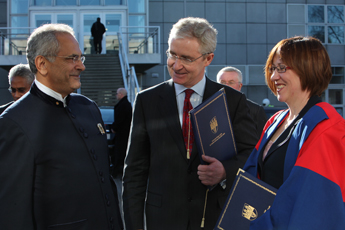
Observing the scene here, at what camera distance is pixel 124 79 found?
14.0m

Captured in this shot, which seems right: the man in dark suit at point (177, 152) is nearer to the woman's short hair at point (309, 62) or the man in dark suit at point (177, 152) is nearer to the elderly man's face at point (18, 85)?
the woman's short hair at point (309, 62)

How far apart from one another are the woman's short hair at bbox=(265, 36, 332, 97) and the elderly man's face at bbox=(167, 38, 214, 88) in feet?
2.21

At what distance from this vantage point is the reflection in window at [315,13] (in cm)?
1995

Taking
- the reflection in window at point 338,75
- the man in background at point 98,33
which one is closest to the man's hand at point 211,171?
the man in background at point 98,33

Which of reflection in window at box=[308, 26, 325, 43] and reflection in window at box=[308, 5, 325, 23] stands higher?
reflection in window at box=[308, 5, 325, 23]

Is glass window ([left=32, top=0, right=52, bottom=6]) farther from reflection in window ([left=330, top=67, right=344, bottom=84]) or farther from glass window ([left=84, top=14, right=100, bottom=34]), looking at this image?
reflection in window ([left=330, top=67, right=344, bottom=84])

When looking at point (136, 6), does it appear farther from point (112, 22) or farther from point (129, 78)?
point (129, 78)

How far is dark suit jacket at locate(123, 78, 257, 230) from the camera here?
2.30 metres

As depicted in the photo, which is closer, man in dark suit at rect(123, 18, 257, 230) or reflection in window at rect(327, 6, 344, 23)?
man in dark suit at rect(123, 18, 257, 230)

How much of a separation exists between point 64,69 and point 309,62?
1.43 metres

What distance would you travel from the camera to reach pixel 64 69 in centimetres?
225

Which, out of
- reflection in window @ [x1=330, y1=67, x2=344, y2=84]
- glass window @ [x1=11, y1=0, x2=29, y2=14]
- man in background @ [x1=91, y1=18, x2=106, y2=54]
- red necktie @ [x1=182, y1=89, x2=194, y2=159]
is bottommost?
red necktie @ [x1=182, y1=89, x2=194, y2=159]

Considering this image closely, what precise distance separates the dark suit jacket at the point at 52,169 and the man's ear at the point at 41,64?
0.40ft

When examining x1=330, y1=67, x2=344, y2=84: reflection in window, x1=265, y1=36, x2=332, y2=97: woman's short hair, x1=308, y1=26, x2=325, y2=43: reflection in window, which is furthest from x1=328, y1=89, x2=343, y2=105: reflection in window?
x1=265, y1=36, x2=332, y2=97: woman's short hair
